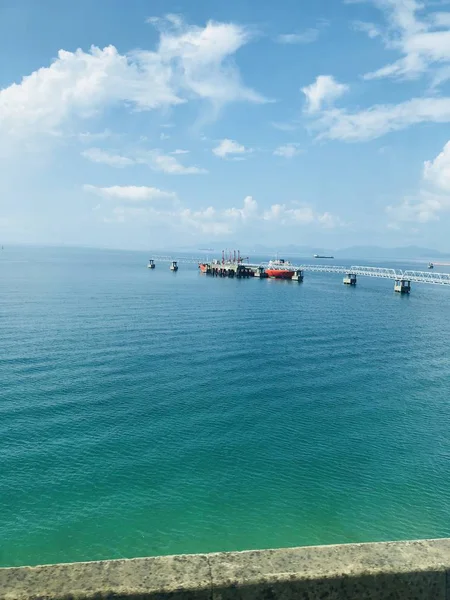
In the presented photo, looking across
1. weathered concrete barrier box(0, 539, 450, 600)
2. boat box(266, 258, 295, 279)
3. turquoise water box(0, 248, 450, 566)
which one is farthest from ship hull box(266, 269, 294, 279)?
weathered concrete barrier box(0, 539, 450, 600)

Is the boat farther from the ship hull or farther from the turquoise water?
the turquoise water

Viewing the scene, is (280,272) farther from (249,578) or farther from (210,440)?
(249,578)

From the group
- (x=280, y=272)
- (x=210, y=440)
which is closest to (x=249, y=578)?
(x=210, y=440)

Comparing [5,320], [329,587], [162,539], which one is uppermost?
[329,587]

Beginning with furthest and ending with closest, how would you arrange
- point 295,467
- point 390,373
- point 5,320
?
point 5,320 < point 390,373 < point 295,467

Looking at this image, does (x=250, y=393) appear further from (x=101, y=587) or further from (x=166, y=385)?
(x=101, y=587)

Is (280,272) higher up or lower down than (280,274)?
higher up

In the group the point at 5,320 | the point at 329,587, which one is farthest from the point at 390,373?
the point at 5,320
